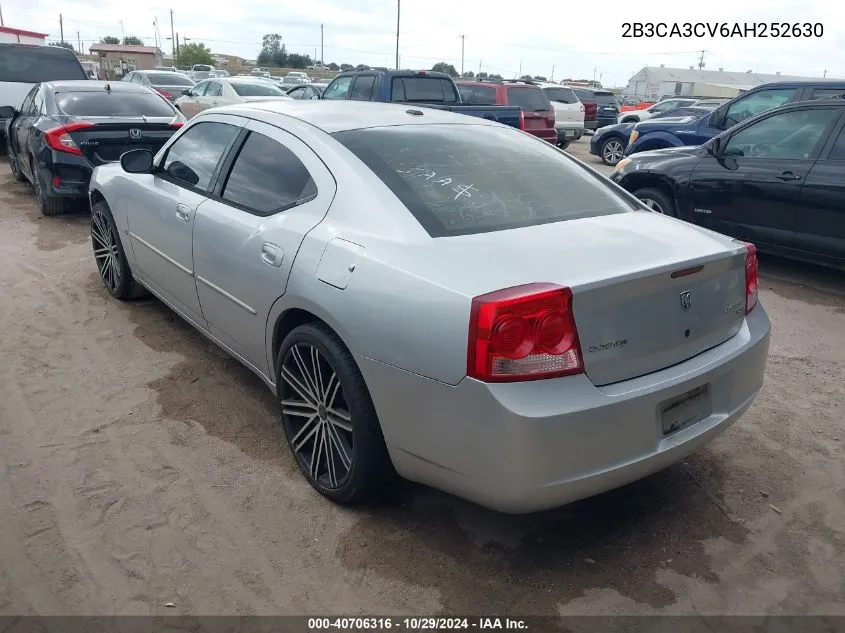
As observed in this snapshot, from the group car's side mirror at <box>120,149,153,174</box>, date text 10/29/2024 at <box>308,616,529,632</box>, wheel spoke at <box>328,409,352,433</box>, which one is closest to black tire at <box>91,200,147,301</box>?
car's side mirror at <box>120,149,153,174</box>

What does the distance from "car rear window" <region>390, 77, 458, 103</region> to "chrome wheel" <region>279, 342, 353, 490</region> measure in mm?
9328

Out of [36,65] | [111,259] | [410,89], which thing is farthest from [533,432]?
[36,65]

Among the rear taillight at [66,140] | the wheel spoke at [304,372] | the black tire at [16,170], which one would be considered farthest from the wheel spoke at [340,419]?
the black tire at [16,170]

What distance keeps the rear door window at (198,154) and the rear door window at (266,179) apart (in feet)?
0.79

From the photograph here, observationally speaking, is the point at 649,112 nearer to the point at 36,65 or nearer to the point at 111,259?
the point at 36,65

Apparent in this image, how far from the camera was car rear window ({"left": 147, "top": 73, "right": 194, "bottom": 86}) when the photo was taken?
2052 centimetres

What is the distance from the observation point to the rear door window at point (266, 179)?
317 cm

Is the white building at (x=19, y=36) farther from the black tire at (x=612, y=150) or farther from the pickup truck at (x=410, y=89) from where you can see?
the black tire at (x=612, y=150)

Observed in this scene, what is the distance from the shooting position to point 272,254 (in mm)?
3070

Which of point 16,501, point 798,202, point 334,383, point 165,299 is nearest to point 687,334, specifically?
point 334,383

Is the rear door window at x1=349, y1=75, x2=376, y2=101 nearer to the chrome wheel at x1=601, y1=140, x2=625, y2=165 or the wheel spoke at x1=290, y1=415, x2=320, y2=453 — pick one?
the chrome wheel at x1=601, y1=140, x2=625, y2=165

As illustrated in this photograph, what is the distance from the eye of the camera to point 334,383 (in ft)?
9.26

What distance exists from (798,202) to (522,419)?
5.00 m

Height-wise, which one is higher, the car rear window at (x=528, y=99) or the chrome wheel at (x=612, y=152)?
the car rear window at (x=528, y=99)
